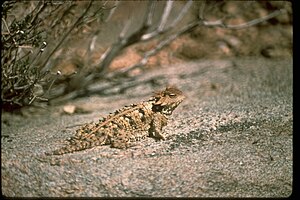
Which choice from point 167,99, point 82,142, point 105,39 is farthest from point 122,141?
point 105,39

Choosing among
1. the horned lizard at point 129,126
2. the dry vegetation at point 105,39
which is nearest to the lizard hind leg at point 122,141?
the horned lizard at point 129,126

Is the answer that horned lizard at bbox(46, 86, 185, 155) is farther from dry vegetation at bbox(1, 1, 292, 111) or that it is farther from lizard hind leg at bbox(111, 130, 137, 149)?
dry vegetation at bbox(1, 1, 292, 111)

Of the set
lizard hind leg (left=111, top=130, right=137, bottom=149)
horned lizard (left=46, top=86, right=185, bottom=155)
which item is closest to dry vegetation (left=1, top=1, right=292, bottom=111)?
horned lizard (left=46, top=86, right=185, bottom=155)

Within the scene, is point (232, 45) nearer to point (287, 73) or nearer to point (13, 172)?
point (287, 73)

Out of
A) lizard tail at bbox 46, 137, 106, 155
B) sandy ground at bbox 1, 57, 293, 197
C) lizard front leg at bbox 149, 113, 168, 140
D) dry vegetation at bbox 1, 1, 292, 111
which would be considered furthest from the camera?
dry vegetation at bbox 1, 1, 292, 111

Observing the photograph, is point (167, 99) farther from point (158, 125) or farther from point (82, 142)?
point (82, 142)

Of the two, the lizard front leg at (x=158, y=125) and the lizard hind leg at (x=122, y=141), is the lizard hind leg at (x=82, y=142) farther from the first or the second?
the lizard front leg at (x=158, y=125)
